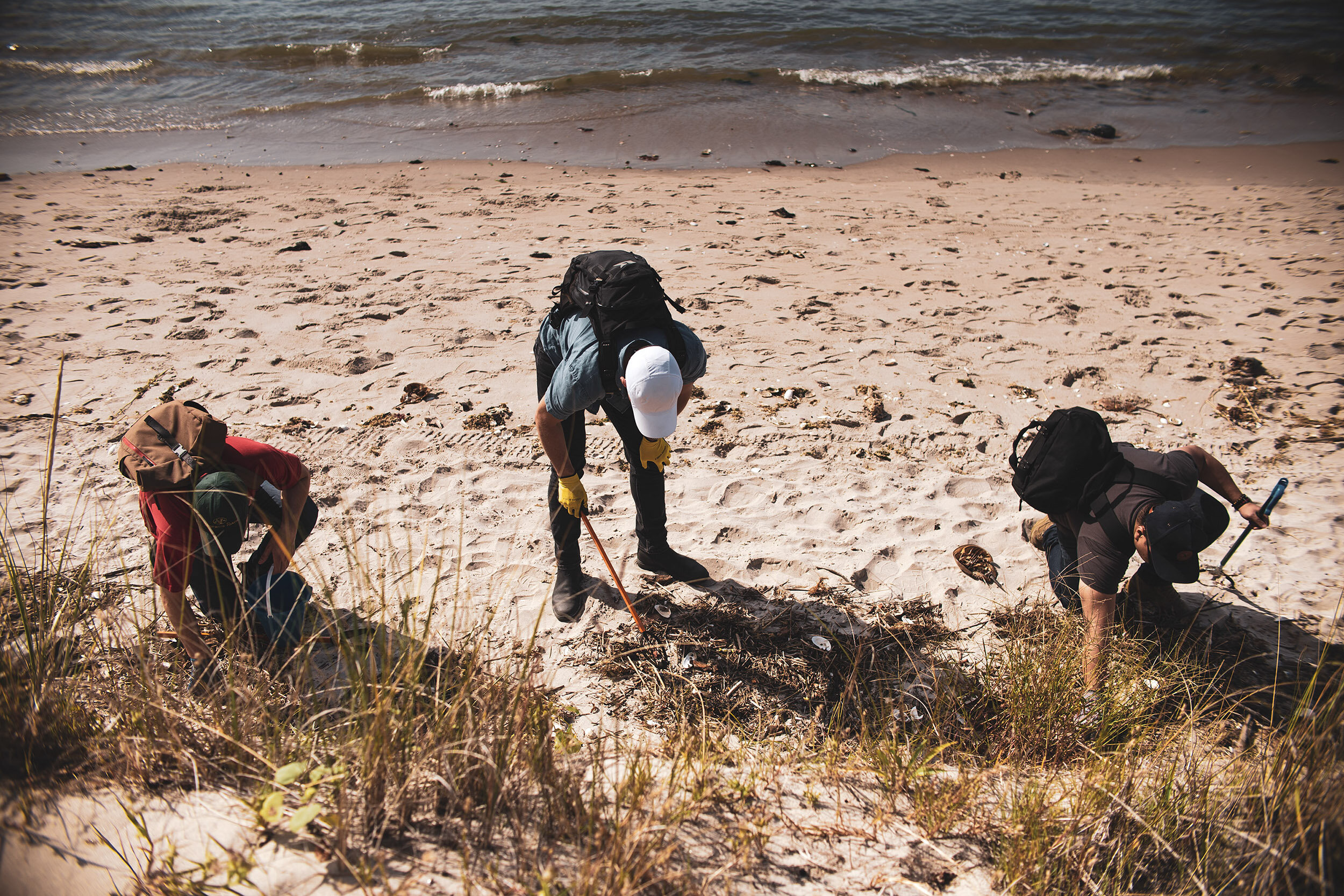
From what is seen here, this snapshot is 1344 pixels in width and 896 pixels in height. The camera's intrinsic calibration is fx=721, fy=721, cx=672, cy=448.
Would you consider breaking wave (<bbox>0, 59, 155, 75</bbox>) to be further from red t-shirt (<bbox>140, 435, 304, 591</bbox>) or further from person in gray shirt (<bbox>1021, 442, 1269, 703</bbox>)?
person in gray shirt (<bbox>1021, 442, 1269, 703</bbox>)

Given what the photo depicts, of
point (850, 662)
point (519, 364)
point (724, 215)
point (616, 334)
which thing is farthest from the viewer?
point (724, 215)

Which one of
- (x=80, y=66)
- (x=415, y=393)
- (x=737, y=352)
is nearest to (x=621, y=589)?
(x=415, y=393)

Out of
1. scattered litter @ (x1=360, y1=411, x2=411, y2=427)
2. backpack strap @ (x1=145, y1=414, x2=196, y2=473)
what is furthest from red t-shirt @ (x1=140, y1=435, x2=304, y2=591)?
scattered litter @ (x1=360, y1=411, x2=411, y2=427)

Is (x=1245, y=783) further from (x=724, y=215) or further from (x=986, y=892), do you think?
(x=724, y=215)

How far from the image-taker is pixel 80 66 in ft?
46.2

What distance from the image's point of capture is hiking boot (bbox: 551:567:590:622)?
3.33 m

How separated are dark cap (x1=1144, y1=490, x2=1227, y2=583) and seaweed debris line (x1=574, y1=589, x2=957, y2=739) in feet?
2.87

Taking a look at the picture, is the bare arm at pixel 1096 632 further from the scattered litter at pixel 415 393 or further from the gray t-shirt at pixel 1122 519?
the scattered litter at pixel 415 393

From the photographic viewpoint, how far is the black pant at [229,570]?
262cm

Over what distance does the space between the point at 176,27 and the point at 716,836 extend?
824 inches

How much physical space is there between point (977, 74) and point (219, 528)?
1462 cm

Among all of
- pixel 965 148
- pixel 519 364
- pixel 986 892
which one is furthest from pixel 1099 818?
pixel 965 148

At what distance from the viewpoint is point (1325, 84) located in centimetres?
1235

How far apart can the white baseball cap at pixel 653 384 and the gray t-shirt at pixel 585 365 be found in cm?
11
